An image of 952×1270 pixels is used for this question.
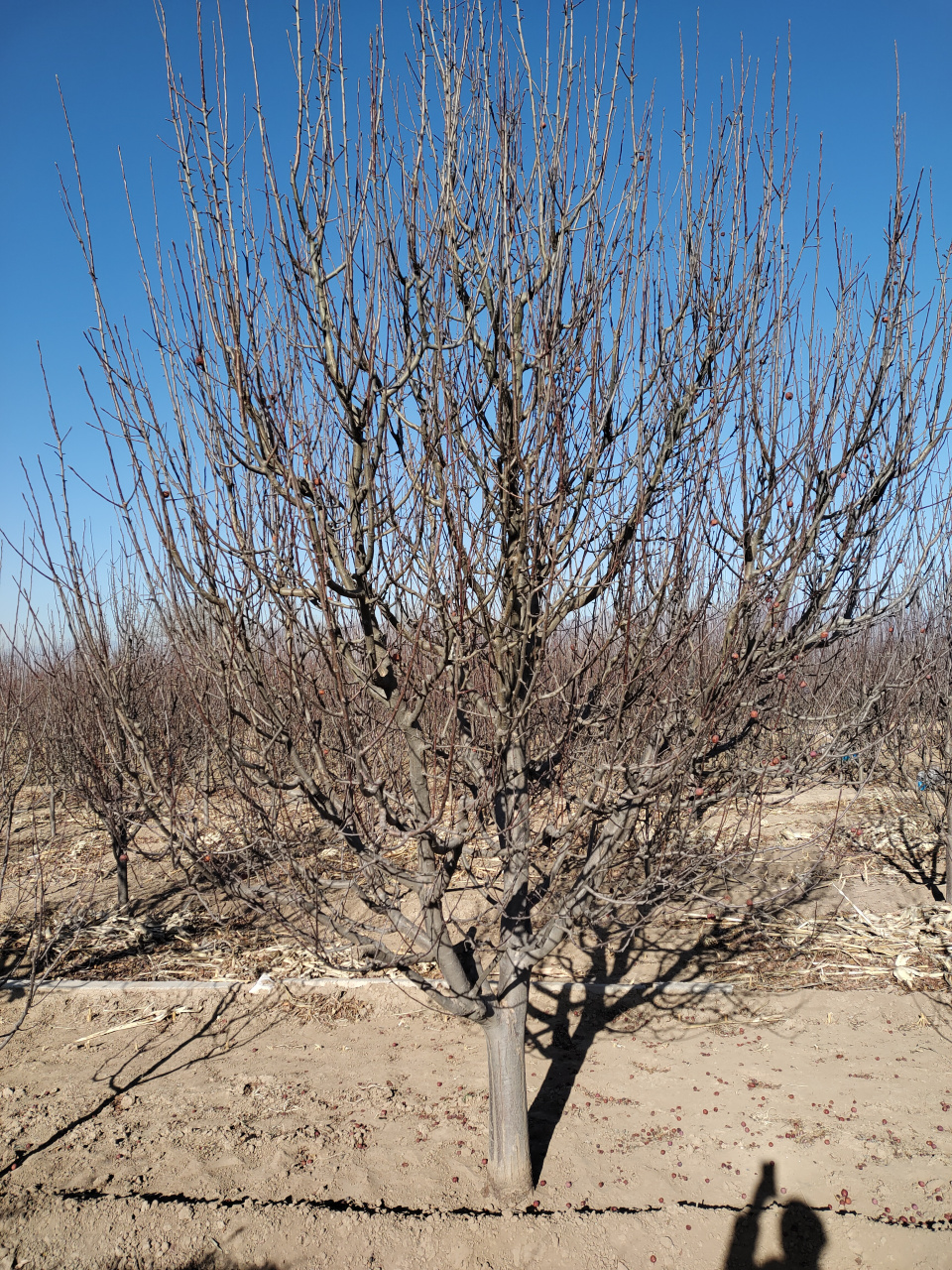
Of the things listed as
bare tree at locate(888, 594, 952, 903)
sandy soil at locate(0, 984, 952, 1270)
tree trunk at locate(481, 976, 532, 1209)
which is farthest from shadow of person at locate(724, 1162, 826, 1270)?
bare tree at locate(888, 594, 952, 903)

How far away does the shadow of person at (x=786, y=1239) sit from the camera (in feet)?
10.0

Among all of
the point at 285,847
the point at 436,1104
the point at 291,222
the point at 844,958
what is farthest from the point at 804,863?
the point at 291,222

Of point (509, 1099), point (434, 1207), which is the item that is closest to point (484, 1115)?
point (434, 1207)

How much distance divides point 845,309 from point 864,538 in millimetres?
1033

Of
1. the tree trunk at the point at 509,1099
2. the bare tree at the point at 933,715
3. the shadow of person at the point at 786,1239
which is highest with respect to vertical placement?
the bare tree at the point at 933,715

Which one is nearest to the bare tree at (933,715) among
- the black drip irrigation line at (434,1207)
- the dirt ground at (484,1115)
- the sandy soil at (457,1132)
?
the dirt ground at (484,1115)

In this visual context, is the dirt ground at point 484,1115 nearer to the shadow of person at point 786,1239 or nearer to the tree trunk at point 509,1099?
the shadow of person at point 786,1239

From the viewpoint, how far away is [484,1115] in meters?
4.12

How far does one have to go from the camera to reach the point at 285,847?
2.72 meters

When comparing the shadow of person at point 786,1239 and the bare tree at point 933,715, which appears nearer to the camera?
the shadow of person at point 786,1239

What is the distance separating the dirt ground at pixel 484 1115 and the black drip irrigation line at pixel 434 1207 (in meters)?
0.02

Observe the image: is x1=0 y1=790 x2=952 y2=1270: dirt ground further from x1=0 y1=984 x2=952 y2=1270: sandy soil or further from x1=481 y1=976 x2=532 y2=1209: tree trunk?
x1=481 y1=976 x2=532 y2=1209: tree trunk

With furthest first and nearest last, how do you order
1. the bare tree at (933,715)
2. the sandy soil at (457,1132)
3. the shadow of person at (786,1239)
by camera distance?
the bare tree at (933,715) → the sandy soil at (457,1132) → the shadow of person at (786,1239)

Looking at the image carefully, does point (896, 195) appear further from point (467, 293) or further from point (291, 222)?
point (291, 222)
